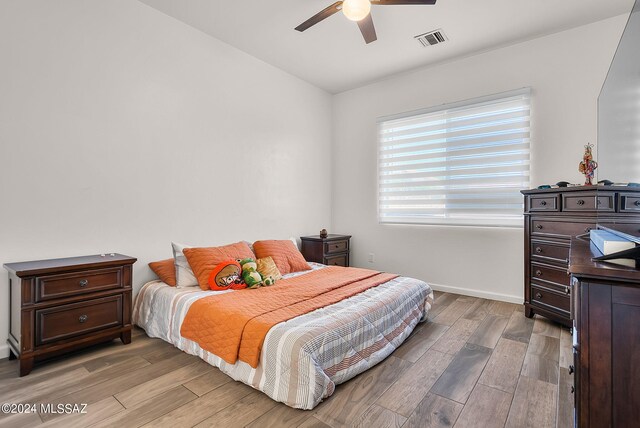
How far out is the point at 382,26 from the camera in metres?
3.12

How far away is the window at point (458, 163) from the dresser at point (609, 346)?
291cm

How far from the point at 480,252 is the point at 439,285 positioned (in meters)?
0.66

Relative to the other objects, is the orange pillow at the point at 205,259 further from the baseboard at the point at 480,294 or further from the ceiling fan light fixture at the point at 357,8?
the baseboard at the point at 480,294

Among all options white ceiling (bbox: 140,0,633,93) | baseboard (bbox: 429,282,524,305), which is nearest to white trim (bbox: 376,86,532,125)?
white ceiling (bbox: 140,0,633,93)

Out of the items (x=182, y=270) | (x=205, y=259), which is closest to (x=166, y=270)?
(x=182, y=270)

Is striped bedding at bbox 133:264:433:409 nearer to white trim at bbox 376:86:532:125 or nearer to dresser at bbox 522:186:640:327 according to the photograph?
dresser at bbox 522:186:640:327

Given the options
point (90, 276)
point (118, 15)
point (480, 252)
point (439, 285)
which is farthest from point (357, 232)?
point (118, 15)

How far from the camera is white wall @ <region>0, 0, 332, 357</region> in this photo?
2281 mm

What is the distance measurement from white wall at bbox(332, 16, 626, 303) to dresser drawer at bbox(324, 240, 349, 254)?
31 centimetres

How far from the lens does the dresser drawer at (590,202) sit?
220cm

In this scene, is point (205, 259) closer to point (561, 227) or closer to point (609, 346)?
point (609, 346)

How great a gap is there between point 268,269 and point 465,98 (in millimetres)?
3004

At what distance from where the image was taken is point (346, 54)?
3699 mm

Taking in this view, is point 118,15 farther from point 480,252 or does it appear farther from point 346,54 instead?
point 480,252
